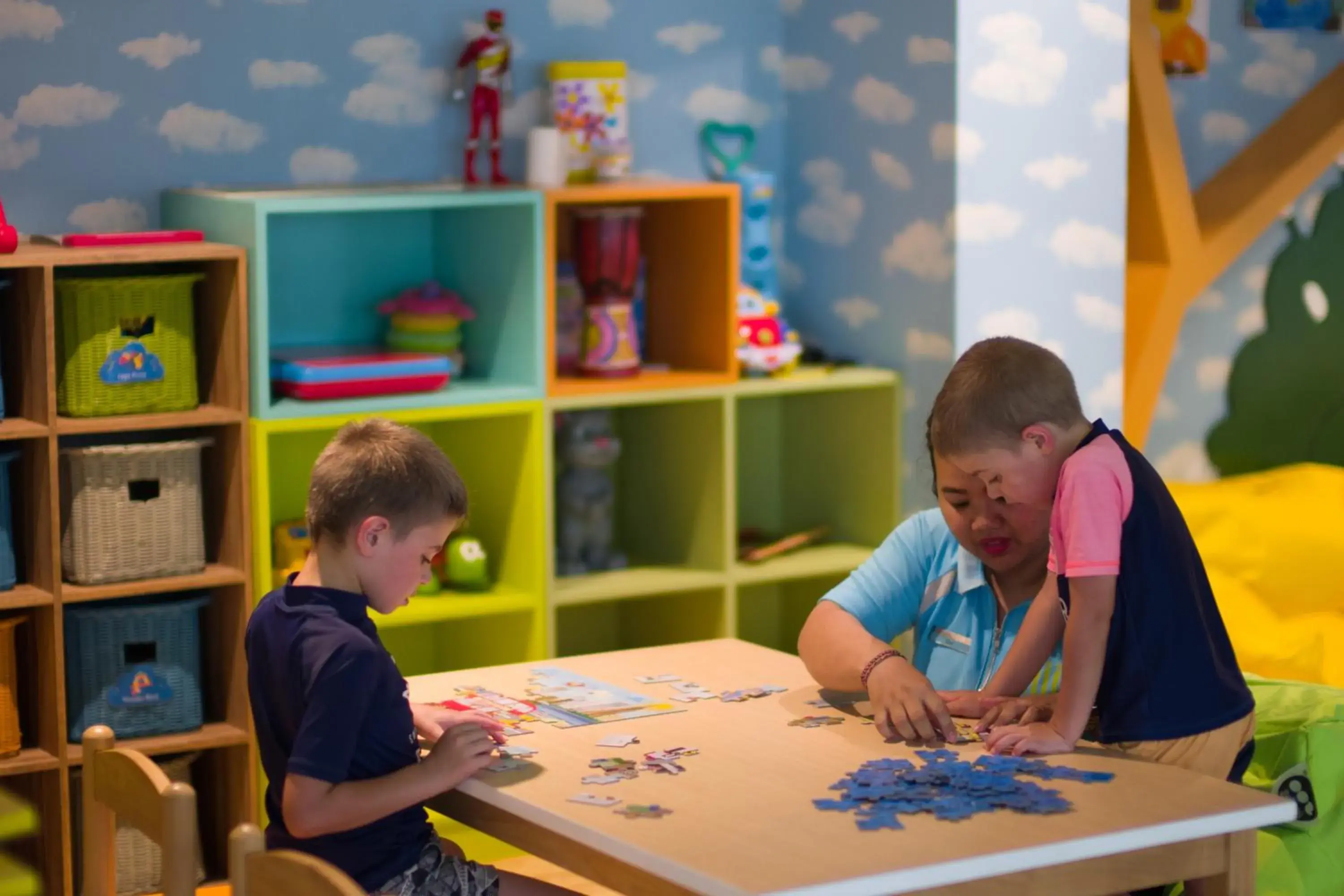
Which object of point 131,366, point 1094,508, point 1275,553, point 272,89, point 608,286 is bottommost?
point 1275,553

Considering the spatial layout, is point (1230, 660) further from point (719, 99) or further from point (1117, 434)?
point (719, 99)

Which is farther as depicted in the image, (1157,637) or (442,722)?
(442,722)

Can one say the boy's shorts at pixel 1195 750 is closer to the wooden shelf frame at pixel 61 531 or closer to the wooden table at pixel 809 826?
the wooden table at pixel 809 826

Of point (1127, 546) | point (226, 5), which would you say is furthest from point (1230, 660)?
point (226, 5)

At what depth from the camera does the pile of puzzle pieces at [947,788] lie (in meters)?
1.93

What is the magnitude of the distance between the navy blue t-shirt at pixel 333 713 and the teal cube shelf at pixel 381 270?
4.63ft

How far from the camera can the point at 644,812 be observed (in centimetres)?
194

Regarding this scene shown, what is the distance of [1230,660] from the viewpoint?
223 centimetres

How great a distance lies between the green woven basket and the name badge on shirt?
1571 millimetres

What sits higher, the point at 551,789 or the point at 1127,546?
the point at 1127,546

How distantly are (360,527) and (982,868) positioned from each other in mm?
776

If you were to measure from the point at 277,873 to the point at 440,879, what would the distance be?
1.41ft

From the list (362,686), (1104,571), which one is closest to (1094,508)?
(1104,571)

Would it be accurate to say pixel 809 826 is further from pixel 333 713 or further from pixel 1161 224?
pixel 1161 224
